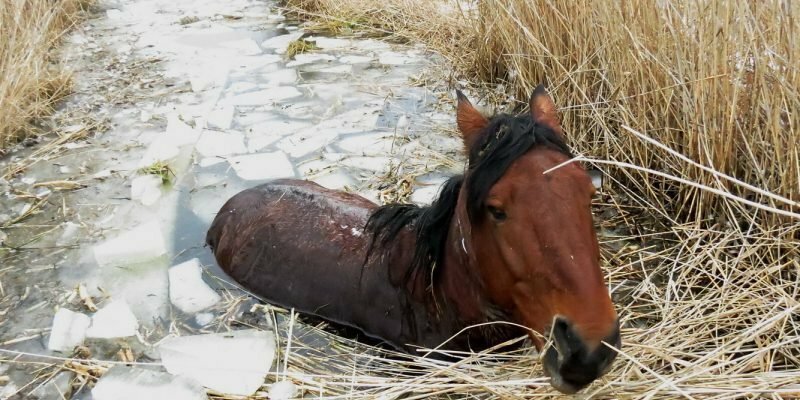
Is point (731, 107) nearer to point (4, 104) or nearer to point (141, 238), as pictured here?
point (141, 238)

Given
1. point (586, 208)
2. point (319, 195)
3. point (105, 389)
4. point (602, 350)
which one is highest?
point (586, 208)

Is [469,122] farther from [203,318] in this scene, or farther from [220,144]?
[220,144]

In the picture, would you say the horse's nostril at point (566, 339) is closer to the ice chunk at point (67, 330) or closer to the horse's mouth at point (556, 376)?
the horse's mouth at point (556, 376)

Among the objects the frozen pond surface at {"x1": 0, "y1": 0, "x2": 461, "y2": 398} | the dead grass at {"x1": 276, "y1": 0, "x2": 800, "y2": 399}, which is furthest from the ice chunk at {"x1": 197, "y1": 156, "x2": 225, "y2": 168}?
the dead grass at {"x1": 276, "y1": 0, "x2": 800, "y2": 399}

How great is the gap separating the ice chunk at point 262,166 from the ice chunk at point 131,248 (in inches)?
35.2

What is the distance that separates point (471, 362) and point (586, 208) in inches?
32.7

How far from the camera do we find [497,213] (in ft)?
6.25

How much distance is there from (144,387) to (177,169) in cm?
237

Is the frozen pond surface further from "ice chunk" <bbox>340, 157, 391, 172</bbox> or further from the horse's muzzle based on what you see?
Answer: the horse's muzzle

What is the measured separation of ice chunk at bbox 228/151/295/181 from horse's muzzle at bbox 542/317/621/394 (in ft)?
9.94

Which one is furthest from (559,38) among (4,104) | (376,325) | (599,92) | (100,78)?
(100,78)

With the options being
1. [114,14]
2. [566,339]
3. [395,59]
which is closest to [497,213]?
[566,339]

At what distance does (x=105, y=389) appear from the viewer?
245cm

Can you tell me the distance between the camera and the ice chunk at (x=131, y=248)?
3486 mm
